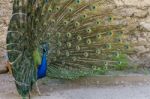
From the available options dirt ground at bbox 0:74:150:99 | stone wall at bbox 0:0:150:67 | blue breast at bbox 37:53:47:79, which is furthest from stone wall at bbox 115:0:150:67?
blue breast at bbox 37:53:47:79

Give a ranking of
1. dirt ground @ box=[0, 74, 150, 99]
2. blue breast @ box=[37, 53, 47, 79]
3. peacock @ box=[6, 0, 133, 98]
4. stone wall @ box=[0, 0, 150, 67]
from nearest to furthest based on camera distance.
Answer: peacock @ box=[6, 0, 133, 98] < blue breast @ box=[37, 53, 47, 79] < dirt ground @ box=[0, 74, 150, 99] < stone wall @ box=[0, 0, 150, 67]

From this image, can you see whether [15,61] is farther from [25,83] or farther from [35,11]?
[35,11]

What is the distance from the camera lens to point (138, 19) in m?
5.64

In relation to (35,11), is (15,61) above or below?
below

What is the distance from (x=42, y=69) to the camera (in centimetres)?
445

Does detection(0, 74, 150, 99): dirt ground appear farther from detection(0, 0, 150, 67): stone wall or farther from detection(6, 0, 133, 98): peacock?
detection(0, 0, 150, 67): stone wall

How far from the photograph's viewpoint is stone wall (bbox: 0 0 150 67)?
5582 mm

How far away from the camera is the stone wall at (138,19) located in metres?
5.58

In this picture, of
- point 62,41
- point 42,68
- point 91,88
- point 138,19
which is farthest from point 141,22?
point 42,68

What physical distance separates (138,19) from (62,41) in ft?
4.75

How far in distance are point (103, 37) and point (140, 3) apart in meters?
1.18

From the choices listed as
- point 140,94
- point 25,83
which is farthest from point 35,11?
point 140,94

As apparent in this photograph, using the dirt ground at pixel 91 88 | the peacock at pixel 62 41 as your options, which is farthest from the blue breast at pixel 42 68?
the dirt ground at pixel 91 88

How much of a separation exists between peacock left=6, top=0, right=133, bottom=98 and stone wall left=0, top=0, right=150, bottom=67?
0.88m
